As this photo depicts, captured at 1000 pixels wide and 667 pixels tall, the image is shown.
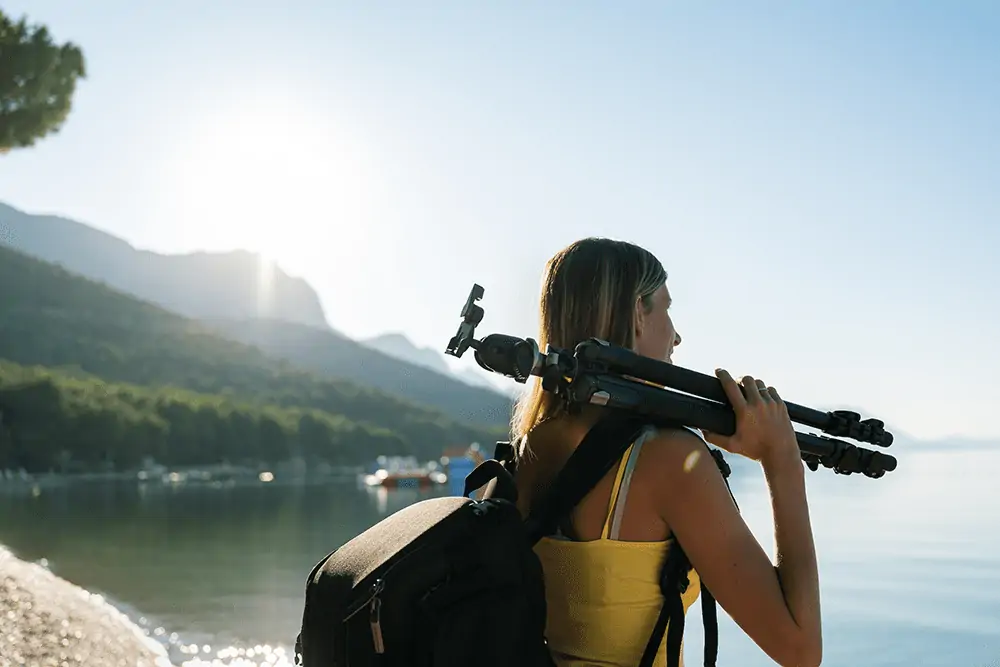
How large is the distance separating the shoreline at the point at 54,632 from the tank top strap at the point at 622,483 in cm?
930

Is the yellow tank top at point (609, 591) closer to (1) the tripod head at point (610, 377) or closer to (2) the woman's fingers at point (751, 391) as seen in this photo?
(1) the tripod head at point (610, 377)

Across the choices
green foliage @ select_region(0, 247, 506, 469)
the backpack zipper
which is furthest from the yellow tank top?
green foliage @ select_region(0, 247, 506, 469)

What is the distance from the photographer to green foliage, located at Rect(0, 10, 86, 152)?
54.7 feet

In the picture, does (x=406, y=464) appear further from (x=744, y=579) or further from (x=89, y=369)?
(x=744, y=579)

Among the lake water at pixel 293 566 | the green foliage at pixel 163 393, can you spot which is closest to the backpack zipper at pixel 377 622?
the lake water at pixel 293 566

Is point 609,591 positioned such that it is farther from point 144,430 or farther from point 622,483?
point 144,430

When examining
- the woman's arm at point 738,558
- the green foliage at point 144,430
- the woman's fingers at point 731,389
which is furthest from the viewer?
the green foliage at point 144,430

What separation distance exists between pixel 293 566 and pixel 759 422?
1197 inches

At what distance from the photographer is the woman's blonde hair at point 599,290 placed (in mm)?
2012

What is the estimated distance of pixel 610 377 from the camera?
1765 mm

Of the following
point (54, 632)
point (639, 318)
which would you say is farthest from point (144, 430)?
point (639, 318)

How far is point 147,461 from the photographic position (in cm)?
9225

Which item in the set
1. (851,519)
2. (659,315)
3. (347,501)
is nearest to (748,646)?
(659,315)

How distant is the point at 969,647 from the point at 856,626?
2440mm
